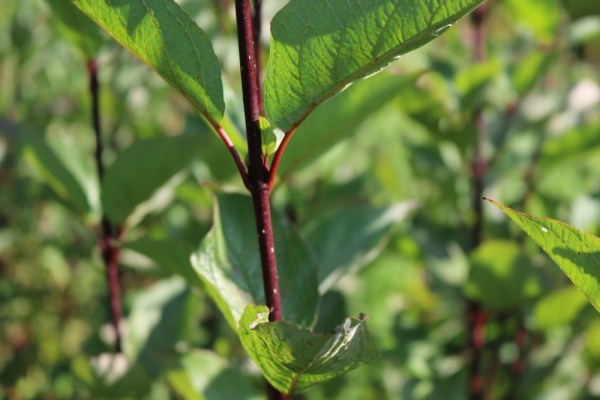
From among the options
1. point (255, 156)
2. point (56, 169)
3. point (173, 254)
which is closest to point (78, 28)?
point (56, 169)

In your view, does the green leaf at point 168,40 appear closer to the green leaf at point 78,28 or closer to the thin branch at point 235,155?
the thin branch at point 235,155

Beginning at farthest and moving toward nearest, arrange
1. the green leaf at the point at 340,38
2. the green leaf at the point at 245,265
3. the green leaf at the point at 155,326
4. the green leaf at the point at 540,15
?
the green leaf at the point at 540,15 → the green leaf at the point at 155,326 → the green leaf at the point at 245,265 → the green leaf at the point at 340,38

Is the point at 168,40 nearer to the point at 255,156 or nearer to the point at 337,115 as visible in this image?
the point at 255,156

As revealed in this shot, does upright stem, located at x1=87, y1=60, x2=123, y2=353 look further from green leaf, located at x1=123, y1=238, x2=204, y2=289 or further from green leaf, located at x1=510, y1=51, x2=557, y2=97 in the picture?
green leaf, located at x1=510, y1=51, x2=557, y2=97

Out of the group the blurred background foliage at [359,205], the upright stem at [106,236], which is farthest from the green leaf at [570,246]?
the upright stem at [106,236]

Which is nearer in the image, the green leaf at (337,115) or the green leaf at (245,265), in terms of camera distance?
the green leaf at (245,265)

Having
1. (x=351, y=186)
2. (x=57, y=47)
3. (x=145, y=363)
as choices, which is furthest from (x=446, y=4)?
(x=57, y=47)

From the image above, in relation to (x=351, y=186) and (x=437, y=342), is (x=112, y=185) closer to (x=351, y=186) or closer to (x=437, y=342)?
(x=351, y=186)
